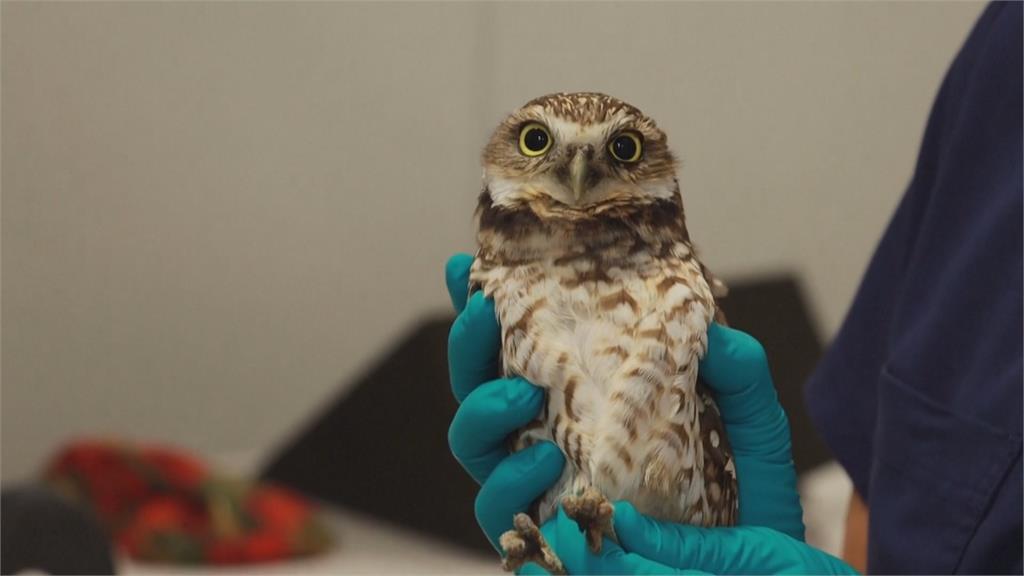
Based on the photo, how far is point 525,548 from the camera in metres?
0.96

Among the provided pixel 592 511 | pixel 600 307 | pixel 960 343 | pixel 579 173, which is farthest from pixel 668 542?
pixel 960 343

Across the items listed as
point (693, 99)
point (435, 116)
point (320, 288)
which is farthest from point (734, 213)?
point (320, 288)

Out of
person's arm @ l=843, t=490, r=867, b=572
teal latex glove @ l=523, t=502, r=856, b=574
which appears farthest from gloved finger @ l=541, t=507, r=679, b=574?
person's arm @ l=843, t=490, r=867, b=572

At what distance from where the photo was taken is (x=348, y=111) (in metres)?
2.50

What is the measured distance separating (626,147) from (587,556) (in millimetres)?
393

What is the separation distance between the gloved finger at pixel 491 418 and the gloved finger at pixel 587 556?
0.10 m

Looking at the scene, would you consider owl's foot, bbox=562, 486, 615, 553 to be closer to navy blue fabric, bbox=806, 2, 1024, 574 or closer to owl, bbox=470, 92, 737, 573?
owl, bbox=470, 92, 737, 573

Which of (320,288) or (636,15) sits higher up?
(636,15)

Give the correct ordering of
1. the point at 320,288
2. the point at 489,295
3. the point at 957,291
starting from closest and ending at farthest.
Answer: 1. the point at 489,295
2. the point at 957,291
3. the point at 320,288

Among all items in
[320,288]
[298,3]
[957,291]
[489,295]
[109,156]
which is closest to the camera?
[489,295]

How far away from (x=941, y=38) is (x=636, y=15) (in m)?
0.71

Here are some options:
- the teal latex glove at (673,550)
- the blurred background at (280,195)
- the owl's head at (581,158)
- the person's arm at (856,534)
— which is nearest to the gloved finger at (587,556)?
the teal latex glove at (673,550)

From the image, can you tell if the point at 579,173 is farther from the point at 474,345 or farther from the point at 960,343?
the point at 960,343

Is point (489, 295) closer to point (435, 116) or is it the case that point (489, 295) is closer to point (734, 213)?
point (734, 213)
